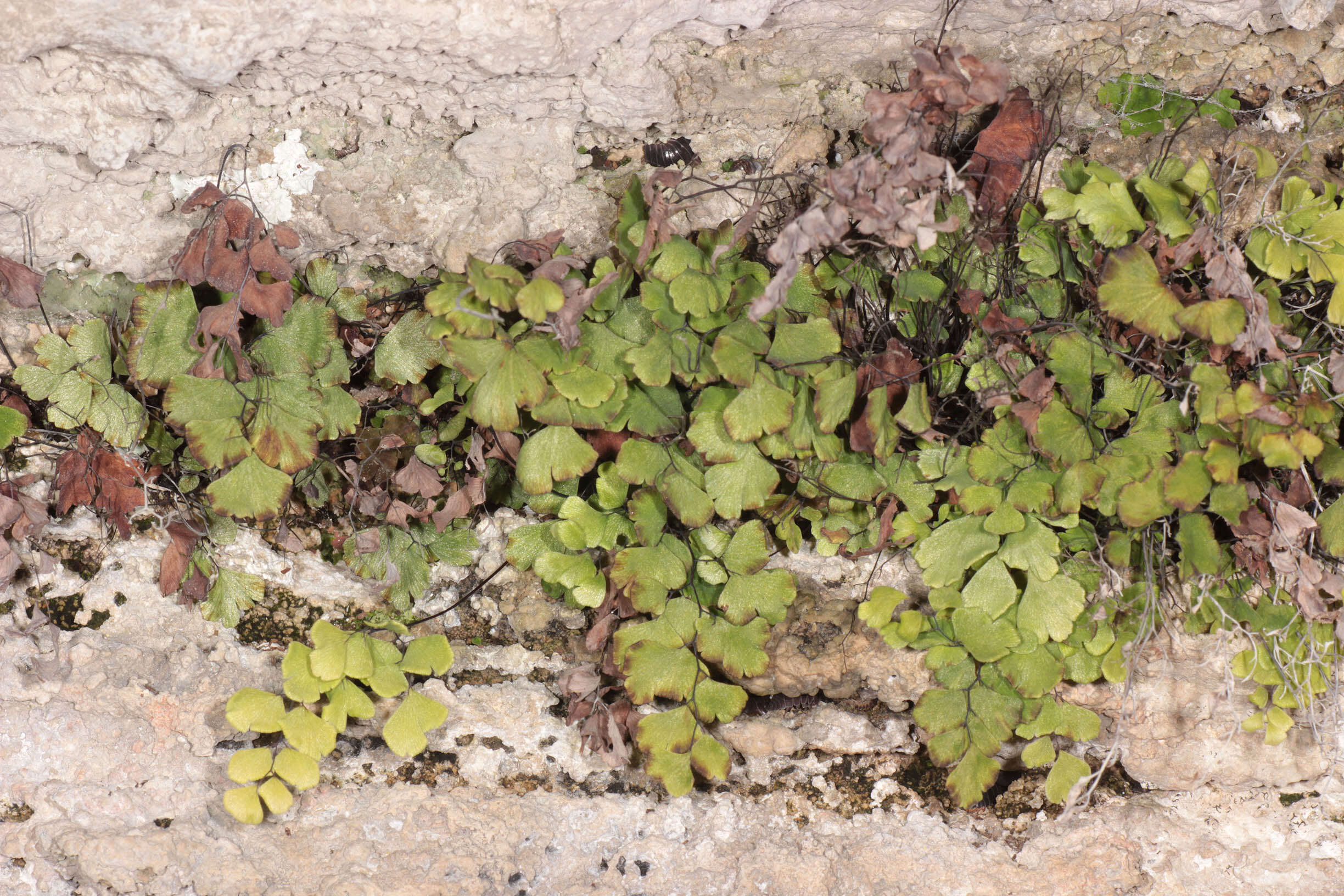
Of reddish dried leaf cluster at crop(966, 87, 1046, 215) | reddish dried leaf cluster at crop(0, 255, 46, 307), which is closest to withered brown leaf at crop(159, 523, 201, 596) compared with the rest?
reddish dried leaf cluster at crop(0, 255, 46, 307)

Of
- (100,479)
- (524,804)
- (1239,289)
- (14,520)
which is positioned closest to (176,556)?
(100,479)

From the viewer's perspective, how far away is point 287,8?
6.04 feet

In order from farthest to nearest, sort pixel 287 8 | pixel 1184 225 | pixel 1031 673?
1. pixel 1031 673
2. pixel 1184 225
3. pixel 287 8

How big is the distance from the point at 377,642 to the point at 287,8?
4.58 ft

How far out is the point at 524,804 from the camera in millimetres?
2244

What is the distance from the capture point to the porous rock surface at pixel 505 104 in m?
1.97

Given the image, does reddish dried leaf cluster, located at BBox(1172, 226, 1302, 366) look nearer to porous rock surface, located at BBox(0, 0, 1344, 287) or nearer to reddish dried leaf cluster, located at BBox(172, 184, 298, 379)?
porous rock surface, located at BBox(0, 0, 1344, 287)

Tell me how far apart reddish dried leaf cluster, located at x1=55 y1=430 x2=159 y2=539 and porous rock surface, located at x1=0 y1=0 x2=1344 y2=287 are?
0.45 meters

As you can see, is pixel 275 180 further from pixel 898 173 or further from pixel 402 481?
pixel 898 173

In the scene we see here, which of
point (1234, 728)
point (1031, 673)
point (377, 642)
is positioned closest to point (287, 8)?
point (377, 642)

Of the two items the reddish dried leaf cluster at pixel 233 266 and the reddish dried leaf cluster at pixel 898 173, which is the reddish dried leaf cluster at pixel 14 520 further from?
the reddish dried leaf cluster at pixel 898 173

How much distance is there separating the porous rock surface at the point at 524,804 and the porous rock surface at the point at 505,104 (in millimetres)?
788

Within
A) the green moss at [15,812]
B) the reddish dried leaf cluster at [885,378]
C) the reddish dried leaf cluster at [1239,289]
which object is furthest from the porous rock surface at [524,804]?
the reddish dried leaf cluster at [1239,289]

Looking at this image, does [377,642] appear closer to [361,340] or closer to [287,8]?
[361,340]
